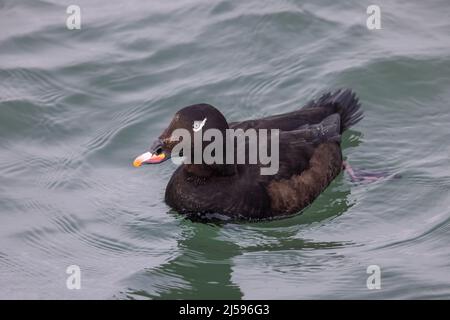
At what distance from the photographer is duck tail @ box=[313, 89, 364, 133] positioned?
34.1 feet

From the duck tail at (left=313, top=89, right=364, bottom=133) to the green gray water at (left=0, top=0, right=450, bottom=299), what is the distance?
7.7 inches

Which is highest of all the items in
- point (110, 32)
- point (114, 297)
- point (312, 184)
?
point (110, 32)

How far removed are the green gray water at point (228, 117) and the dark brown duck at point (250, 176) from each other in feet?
0.55

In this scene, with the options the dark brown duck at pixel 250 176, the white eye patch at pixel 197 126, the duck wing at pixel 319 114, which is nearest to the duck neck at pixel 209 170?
the dark brown duck at pixel 250 176

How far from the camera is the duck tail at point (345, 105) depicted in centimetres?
1039

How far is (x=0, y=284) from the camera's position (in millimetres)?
8203

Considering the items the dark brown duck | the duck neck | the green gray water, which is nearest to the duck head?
the dark brown duck

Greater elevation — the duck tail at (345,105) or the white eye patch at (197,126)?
the duck tail at (345,105)

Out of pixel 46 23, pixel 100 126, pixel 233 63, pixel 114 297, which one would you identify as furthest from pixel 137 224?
pixel 46 23

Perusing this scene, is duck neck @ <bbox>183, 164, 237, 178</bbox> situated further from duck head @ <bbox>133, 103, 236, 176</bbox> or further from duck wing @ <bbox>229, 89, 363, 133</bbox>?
duck wing @ <bbox>229, 89, 363, 133</bbox>

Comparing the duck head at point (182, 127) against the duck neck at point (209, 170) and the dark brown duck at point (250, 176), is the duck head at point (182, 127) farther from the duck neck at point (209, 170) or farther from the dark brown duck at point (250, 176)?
the duck neck at point (209, 170)

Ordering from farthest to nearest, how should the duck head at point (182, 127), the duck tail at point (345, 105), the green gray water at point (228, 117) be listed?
the duck tail at point (345, 105) < the duck head at point (182, 127) < the green gray water at point (228, 117)

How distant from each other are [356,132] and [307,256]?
253cm

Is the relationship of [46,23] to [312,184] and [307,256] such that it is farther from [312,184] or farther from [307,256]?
[307,256]
